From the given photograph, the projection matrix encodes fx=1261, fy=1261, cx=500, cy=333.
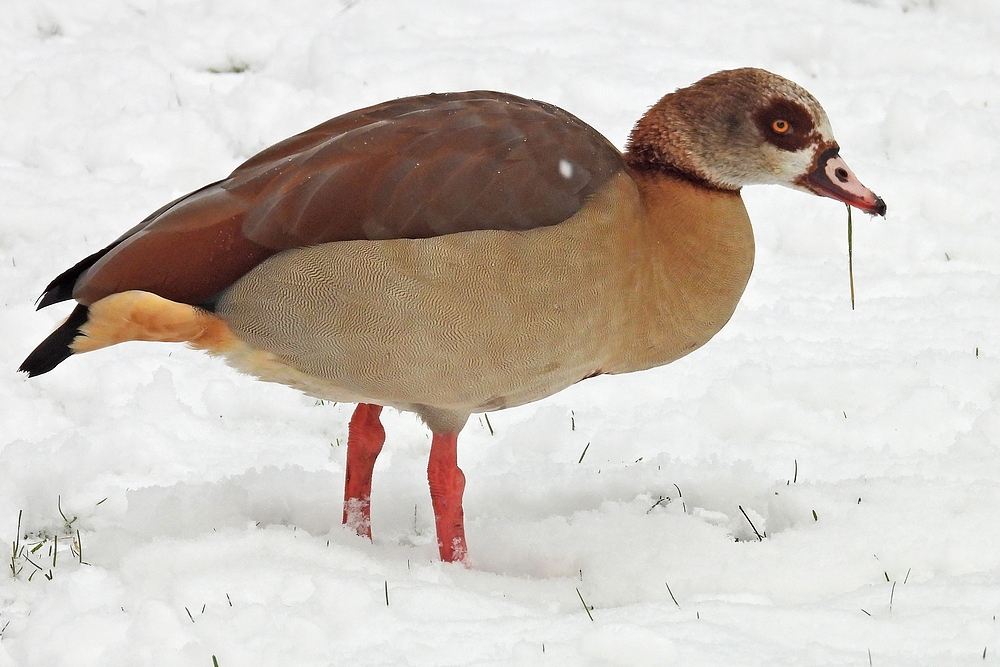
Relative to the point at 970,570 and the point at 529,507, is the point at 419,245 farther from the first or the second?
the point at 970,570

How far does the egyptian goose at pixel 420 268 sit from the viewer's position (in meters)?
3.46

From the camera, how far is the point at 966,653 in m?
2.88

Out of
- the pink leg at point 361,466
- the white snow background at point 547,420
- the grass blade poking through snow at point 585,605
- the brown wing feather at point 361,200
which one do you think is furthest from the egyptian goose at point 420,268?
the white snow background at point 547,420

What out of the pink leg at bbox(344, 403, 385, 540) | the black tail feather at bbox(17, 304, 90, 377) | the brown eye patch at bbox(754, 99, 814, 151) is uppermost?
the brown eye patch at bbox(754, 99, 814, 151)

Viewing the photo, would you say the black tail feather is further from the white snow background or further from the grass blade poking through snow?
the grass blade poking through snow

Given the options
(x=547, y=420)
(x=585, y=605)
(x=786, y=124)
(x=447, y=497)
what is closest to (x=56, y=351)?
(x=447, y=497)

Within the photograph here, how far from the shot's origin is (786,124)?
3850 mm

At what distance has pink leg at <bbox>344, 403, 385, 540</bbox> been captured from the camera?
4.02m

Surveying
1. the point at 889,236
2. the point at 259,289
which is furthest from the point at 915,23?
the point at 259,289

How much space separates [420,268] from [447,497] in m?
0.80

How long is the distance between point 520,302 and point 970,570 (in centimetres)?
144

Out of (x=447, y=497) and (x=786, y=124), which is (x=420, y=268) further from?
(x=786, y=124)

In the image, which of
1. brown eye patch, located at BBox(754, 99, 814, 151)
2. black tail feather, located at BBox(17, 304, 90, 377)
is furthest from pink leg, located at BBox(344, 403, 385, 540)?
brown eye patch, located at BBox(754, 99, 814, 151)

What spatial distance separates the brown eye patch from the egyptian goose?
1 centimetres
